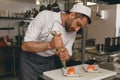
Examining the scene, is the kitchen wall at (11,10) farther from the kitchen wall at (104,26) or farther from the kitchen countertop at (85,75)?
the kitchen countertop at (85,75)

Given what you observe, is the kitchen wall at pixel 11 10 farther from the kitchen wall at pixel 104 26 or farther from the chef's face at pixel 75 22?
the chef's face at pixel 75 22

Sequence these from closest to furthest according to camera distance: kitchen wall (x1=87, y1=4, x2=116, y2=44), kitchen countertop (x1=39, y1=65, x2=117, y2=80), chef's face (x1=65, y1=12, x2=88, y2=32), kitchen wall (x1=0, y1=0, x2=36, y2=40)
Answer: kitchen countertop (x1=39, y1=65, x2=117, y2=80) → chef's face (x1=65, y1=12, x2=88, y2=32) → kitchen wall (x1=87, y1=4, x2=116, y2=44) → kitchen wall (x1=0, y1=0, x2=36, y2=40)

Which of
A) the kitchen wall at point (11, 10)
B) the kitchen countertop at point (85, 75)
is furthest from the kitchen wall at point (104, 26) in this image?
the kitchen countertop at point (85, 75)

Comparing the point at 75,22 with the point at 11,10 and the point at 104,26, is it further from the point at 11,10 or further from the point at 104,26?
the point at 11,10

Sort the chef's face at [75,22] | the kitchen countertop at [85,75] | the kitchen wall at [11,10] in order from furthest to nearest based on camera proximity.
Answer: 1. the kitchen wall at [11,10]
2. the chef's face at [75,22]
3. the kitchen countertop at [85,75]

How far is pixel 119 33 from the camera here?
10.5 feet

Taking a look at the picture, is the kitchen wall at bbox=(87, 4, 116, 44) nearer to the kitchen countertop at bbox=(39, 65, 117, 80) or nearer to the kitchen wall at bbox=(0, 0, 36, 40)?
the kitchen wall at bbox=(0, 0, 36, 40)

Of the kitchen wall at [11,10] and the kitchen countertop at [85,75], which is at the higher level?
the kitchen wall at [11,10]

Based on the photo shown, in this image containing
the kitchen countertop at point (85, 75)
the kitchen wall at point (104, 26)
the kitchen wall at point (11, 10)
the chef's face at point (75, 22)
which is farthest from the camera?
the kitchen wall at point (11, 10)

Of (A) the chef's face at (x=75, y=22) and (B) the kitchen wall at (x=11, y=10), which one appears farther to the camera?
(B) the kitchen wall at (x=11, y=10)

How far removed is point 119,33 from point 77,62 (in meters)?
1.96

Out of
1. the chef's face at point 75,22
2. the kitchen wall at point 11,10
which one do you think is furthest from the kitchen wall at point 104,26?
the chef's face at point 75,22

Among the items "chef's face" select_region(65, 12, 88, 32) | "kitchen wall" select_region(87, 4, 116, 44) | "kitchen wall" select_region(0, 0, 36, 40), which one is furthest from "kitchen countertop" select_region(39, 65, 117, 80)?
"kitchen wall" select_region(0, 0, 36, 40)

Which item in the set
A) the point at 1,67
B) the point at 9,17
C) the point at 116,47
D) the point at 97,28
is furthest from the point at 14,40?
the point at 116,47
